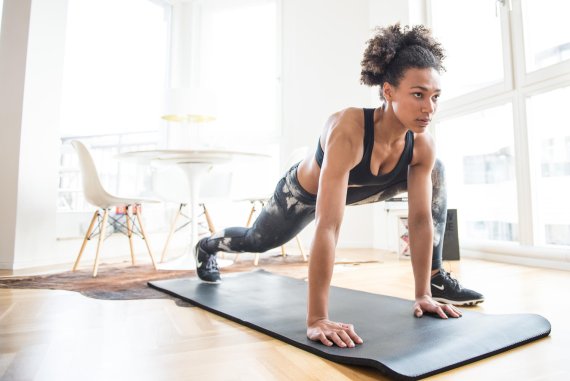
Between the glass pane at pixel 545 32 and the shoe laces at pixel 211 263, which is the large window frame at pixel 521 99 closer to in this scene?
the glass pane at pixel 545 32

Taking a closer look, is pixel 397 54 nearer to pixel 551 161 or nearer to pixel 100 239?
pixel 551 161

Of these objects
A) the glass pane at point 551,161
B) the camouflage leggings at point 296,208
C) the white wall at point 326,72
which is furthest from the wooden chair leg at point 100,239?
the glass pane at point 551,161

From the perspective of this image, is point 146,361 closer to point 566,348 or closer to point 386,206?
point 566,348

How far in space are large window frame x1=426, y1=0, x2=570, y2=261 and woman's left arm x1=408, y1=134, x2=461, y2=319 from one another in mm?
1525

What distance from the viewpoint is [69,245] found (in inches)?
121

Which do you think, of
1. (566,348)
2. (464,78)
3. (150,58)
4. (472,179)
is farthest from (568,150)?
(150,58)

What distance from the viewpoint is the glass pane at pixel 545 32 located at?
2.45 metres

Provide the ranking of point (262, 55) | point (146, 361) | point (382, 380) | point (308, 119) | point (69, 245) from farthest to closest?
point (262, 55) → point (308, 119) → point (69, 245) → point (146, 361) → point (382, 380)

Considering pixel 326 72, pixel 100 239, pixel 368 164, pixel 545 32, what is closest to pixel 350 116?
pixel 368 164

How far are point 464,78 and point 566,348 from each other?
9.02 ft

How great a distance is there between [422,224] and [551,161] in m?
1.79

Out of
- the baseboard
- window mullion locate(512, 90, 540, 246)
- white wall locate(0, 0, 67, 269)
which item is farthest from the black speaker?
white wall locate(0, 0, 67, 269)

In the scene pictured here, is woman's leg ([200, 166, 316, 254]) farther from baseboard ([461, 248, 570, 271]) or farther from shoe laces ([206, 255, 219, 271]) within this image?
baseboard ([461, 248, 570, 271])

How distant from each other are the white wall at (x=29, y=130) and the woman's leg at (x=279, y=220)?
1.79 meters
